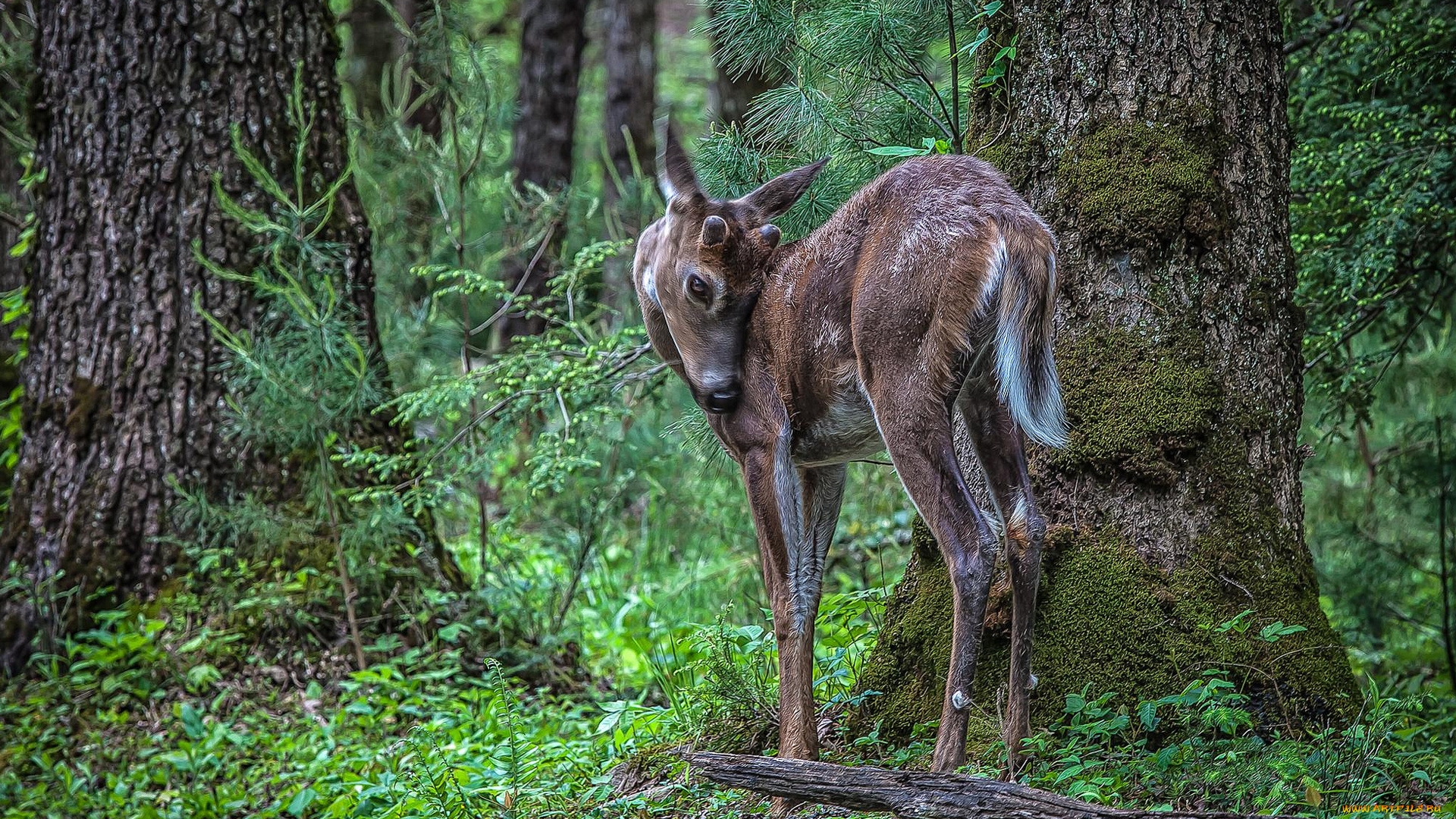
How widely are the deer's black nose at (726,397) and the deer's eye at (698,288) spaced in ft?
1.06

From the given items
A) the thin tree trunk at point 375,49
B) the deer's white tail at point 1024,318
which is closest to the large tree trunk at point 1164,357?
the deer's white tail at point 1024,318

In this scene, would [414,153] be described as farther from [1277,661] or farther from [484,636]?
[1277,661]

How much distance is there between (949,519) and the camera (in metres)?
3.36

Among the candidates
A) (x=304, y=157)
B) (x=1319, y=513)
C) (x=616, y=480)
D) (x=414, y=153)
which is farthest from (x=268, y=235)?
(x=1319, y=513)

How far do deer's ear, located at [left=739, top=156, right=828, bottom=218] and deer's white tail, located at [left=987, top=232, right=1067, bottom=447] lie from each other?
85 centimetres

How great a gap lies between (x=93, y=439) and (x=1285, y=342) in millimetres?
6544

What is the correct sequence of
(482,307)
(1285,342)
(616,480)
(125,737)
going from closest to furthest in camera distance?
(1285,342) < (125,737) < (616,480) < (482,307)

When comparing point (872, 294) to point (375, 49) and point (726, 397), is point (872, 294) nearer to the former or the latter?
point (726, 397)

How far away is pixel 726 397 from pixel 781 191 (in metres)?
0.79

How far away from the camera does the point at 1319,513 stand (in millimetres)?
Result: 9227

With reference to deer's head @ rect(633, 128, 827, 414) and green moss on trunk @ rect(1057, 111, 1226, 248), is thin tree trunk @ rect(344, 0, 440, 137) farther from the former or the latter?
green moss on trunk @ rect(1057, 111, 1226, 248)

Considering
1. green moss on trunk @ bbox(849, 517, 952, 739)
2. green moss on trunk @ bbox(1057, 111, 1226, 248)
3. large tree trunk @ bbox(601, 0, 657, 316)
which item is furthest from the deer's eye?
large tree trunk @ bbox(601, 0, 657, 316)

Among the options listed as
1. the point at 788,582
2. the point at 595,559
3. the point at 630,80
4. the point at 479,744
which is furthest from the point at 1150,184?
the point at 630,80

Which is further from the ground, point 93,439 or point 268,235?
point 268,235
